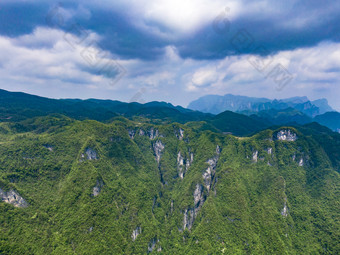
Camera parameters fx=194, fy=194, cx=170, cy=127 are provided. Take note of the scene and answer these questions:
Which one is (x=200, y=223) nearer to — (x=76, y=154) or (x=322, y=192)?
(x=322, y=192)

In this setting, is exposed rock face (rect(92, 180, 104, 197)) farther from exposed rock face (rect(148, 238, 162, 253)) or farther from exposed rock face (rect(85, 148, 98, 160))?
exposed rock face (rect(148, 238, 162, 253))

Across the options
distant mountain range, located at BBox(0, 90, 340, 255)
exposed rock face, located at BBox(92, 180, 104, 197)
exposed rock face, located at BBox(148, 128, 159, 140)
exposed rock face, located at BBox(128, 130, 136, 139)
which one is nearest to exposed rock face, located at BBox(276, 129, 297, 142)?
distant mountain range, located at BBox(0, 90, 340, 255)

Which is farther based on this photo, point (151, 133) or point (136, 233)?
point (151, 133)

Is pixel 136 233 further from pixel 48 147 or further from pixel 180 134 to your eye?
pixel 180 134

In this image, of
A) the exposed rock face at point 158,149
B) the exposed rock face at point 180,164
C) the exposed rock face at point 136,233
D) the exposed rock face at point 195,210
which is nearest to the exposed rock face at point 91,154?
the exposed rock face at point 136,233

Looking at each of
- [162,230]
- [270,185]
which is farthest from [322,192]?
[162,230]

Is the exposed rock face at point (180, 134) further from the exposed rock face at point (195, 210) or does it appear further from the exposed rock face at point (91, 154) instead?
the exposed rock face at point (91, 154)

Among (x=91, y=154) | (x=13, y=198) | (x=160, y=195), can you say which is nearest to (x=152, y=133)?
(x=160, y=195)
